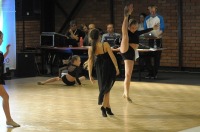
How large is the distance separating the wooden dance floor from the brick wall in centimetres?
196

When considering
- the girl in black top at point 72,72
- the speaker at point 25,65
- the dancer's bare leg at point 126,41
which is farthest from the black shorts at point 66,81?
the dancer's bare leg at point 126,41

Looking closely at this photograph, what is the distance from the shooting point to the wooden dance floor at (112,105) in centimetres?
805

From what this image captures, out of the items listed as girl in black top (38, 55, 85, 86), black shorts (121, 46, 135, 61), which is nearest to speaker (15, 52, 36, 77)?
girl in black top (38, 55, 85, 86)

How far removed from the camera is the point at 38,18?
17.5m

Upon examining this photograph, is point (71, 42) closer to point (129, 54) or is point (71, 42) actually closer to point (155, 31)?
point (155, 31)

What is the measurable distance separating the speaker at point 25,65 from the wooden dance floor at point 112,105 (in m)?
1.52

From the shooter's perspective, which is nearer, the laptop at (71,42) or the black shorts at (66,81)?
the black shorts at (66,81)

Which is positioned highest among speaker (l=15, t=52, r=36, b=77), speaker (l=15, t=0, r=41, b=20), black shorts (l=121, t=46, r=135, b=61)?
speaker (l=15, t=0, r=41, b=20)

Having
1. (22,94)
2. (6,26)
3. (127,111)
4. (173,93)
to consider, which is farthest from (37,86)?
(127,111)

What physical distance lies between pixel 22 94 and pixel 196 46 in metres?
6.25

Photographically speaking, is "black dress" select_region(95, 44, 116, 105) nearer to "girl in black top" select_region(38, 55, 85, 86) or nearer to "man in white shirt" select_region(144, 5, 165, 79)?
"girl in black top" select_region(38, 55, 85, 86)

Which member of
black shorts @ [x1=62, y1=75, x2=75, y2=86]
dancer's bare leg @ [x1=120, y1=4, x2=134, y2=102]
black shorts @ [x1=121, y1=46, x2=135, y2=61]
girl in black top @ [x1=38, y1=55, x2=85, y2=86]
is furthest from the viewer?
black shorts @ [x1=62, y1=75, x2=75, y2=86]

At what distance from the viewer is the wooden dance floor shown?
8055 mm

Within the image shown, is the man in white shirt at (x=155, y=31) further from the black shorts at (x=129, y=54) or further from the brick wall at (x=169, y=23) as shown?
the black shorts at (x=129, y=54)
